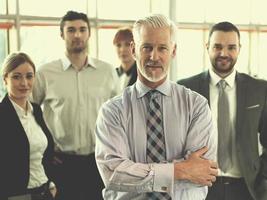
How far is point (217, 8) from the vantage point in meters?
6.51

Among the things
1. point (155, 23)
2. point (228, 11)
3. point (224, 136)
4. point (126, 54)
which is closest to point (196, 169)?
point (155, 23)

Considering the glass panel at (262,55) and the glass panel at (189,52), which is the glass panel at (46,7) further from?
the glass panel at (262,55)

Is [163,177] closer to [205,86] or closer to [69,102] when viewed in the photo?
[205,86]

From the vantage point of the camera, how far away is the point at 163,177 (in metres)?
1.75

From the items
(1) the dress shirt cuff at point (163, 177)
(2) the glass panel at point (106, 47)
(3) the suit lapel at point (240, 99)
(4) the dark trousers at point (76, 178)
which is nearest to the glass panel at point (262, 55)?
(2) the glass panel at point (106, 47)

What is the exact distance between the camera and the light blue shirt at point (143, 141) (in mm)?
1765

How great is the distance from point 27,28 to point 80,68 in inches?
74.4

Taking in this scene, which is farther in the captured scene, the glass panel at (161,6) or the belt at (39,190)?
the glass panel at (161,6)

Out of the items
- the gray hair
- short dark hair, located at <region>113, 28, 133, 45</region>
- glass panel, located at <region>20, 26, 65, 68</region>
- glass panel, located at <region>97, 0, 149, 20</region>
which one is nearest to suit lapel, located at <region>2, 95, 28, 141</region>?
the gray hair

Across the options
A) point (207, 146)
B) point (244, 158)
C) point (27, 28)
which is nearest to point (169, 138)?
point (207, 146)

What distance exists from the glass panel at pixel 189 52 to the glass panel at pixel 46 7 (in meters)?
1.74

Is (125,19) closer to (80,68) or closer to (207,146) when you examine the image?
(80,68)

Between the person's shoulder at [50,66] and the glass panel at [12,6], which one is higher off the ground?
the glass panel at [12,6]

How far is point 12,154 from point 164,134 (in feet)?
4.00
